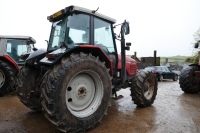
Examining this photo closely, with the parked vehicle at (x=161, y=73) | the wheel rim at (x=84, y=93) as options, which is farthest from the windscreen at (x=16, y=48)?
the parked vehicle at (x=161, y=73)

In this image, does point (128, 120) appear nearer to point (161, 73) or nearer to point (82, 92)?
point (82, 92)

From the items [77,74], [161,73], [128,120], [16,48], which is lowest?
[128,120]

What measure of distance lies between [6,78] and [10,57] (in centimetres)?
87

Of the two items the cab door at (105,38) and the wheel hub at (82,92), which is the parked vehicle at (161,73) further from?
the wheel hub at (82,92)

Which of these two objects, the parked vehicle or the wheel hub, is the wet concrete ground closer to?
the wheel hub

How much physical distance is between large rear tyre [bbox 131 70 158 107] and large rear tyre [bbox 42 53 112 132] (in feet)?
4.45

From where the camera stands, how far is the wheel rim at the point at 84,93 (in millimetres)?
3344

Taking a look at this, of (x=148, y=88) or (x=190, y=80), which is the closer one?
(x=148, y=88)

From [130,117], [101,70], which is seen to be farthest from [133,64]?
[101,70]

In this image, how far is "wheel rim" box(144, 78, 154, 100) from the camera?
516 centimetres

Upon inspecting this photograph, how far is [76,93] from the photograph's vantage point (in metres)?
3.40

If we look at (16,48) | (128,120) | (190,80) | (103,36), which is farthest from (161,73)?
(128,120)

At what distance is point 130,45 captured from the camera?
471 cm

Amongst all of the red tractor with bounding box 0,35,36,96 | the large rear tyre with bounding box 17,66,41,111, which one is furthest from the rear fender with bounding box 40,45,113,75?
the red tractor with bounding box 0,35,36,96
